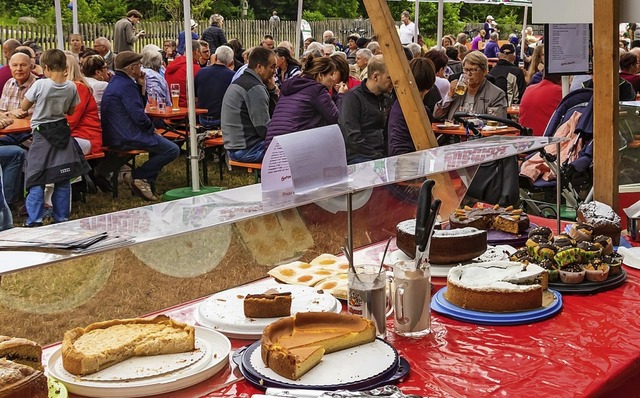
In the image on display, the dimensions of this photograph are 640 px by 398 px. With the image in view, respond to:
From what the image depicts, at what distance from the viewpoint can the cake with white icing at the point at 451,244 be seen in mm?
2578

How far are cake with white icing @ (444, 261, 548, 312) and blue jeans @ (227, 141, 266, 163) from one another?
209 inches

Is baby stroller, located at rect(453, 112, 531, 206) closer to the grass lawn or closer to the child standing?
the child standing

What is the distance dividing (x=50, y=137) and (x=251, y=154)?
177cm

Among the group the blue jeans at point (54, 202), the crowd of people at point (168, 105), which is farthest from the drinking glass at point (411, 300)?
the blue jeans at point (54, 202)

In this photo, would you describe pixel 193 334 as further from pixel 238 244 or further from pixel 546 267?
pixel 546 267

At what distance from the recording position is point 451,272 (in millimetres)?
2402

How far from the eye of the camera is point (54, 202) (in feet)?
24.2

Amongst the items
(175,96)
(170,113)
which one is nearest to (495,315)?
(170,113)

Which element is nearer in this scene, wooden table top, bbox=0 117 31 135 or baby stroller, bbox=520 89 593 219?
baby stroller, bbox=520 89 593 219

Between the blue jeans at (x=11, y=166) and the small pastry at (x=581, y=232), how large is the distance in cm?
576

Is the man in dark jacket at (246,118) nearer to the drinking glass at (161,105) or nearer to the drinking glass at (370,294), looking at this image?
the drinking glass at (161,105)

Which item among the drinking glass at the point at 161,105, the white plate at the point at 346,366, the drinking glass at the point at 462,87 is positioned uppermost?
the drinking glass at the point at 462,87

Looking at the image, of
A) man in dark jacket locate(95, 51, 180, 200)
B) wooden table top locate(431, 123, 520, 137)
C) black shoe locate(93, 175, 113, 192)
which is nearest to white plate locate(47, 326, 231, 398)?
wooden table top locate(431, 123, 520, 137)

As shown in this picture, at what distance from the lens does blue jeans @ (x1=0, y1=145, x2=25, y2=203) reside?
24.2 feet
